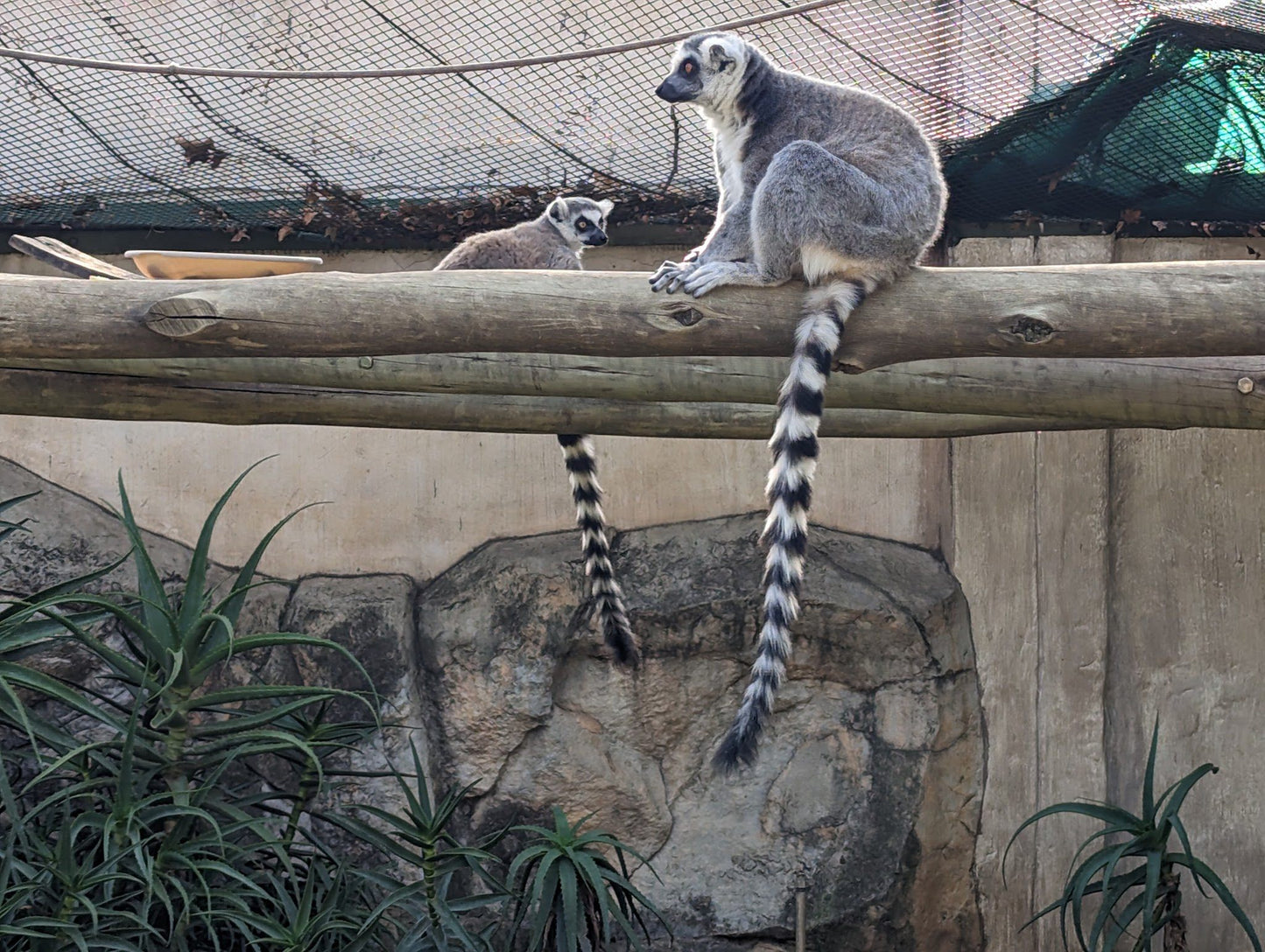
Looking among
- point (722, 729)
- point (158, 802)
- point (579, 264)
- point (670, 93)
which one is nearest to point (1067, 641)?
point (722, 729)

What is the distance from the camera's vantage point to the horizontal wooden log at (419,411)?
399 cm

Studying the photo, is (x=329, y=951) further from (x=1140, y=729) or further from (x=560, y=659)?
(x=1140, y=729)

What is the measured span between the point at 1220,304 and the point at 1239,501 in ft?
10.3

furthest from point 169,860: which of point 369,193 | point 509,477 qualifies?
point 369,193

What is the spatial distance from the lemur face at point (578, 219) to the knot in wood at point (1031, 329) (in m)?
2.86

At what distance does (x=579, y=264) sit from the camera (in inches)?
230

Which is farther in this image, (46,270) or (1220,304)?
(46,270)

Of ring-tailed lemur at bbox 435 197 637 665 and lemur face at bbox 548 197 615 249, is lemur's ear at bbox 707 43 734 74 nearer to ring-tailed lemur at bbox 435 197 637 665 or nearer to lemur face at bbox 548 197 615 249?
ring-tailed lemur at bbox 435 197 637 665

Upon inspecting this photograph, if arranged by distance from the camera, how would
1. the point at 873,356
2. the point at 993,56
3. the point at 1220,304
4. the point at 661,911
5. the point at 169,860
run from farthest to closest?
the point at 661,911, the point at 993,56, the point at 169,860, the point at 873,356, the point at 1220,304

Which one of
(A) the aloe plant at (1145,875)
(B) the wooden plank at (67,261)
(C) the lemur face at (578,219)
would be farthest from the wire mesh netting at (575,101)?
(A) the aloe plant at (1145,875)

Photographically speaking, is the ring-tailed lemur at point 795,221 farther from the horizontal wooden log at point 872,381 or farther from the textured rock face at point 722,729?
the textured rock face at point 722,729

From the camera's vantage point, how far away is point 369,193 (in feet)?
19.2

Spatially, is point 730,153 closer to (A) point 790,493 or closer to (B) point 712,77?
(B) point 712,77

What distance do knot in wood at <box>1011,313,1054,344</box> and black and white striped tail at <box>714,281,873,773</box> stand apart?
44 centimetres
